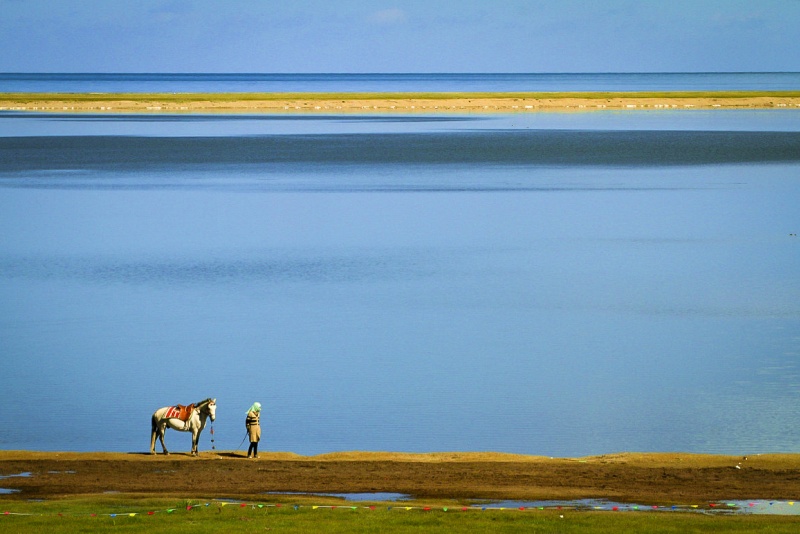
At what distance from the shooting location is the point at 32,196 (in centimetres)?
4975

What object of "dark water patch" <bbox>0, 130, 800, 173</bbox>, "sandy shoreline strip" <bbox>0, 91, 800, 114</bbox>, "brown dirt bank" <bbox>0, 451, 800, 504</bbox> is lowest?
"brown dirt bank" <bbox>0, 451, 800, 504</bbox>

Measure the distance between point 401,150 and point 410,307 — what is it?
45.7 metres

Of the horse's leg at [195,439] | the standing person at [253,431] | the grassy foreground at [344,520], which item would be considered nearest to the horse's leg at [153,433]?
the horse's leg at [195,439]

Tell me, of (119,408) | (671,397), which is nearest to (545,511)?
(671,397)

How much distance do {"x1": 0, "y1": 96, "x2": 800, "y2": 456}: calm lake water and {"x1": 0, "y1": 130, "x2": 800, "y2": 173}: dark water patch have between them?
4.43m

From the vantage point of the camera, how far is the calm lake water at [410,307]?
695 inches

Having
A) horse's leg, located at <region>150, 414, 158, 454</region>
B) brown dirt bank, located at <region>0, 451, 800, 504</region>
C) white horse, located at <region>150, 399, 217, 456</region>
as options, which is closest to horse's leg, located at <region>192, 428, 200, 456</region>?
white horse, located at <region>150, 399, 217, 456</region>

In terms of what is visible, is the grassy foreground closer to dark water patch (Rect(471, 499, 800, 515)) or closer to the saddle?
dark water patch (Rect(471, 499, 800, 515))

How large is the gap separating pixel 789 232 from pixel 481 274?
12630 millimetres

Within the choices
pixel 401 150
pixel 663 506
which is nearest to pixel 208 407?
pixel 663 506

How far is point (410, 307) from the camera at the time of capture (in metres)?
26.0

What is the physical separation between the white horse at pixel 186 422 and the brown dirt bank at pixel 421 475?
298 mm

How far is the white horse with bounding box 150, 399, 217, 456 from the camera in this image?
15.8 meters

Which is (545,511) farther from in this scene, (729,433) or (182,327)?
(182,327)
